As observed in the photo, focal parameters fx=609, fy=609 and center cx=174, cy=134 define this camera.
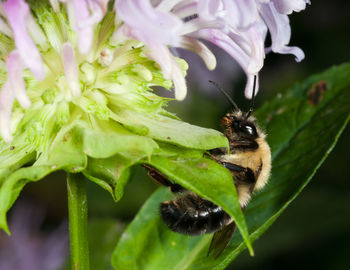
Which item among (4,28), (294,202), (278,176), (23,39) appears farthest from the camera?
(294,202)

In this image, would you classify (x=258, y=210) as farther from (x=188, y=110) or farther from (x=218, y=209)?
(x=188, y=110)

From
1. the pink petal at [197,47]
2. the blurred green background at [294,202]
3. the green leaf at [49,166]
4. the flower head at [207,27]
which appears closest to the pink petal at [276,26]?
the flower head at [207,27]

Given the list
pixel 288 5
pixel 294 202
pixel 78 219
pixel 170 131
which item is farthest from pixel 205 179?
pixel 294 202

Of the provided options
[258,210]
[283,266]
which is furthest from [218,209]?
[283,266]

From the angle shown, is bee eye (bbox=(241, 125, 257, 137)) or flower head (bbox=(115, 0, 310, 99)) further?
bee eye (bbox=(241, 125, 257, 137))

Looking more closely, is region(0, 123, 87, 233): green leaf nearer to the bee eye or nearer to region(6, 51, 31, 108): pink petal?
region(6, 51, 31, 108): pink petal

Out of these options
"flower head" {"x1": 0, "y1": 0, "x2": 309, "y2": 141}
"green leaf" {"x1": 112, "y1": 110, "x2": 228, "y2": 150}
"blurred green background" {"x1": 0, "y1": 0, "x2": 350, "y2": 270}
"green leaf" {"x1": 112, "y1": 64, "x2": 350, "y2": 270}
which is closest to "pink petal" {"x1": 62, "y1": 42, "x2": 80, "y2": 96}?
"flower head" {"x1": 0, "y1": 0, "x2": 309, "y2": 141}

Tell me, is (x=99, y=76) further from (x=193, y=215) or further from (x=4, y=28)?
(x=193, y=215)
